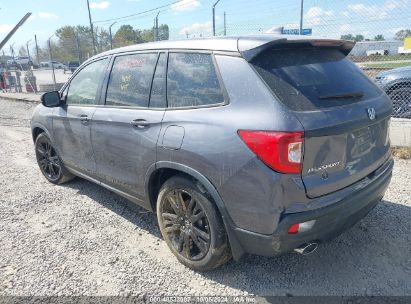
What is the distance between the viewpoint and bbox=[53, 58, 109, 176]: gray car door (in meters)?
3.80

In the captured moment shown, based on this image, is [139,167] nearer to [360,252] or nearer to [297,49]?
[297,49]

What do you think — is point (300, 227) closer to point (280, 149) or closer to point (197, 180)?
point (280, 149)

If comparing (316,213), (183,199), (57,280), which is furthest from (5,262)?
(316,213)

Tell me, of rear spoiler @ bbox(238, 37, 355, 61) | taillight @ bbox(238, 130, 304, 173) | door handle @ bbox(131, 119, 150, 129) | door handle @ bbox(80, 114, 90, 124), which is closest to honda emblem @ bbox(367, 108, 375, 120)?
rear spoiler @ bbox(238, 37, 355, 61)

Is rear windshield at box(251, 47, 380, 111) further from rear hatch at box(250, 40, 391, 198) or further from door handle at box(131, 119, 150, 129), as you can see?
door handle at box(131, 119, 150, 129)

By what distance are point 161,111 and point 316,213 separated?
4.80ft

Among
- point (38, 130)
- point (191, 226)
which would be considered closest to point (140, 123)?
point (191, 226)

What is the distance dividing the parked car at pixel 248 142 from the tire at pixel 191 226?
0.03ft

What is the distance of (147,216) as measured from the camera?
3961 millimetres

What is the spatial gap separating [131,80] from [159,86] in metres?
0.47

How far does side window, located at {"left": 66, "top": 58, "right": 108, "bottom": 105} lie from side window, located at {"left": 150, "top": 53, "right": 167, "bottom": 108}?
0.95 meters

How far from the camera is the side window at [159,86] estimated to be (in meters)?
2.97

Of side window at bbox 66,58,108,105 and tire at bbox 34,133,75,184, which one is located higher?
side window at bbox 66,58,108,105

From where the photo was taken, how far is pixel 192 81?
109 inches
